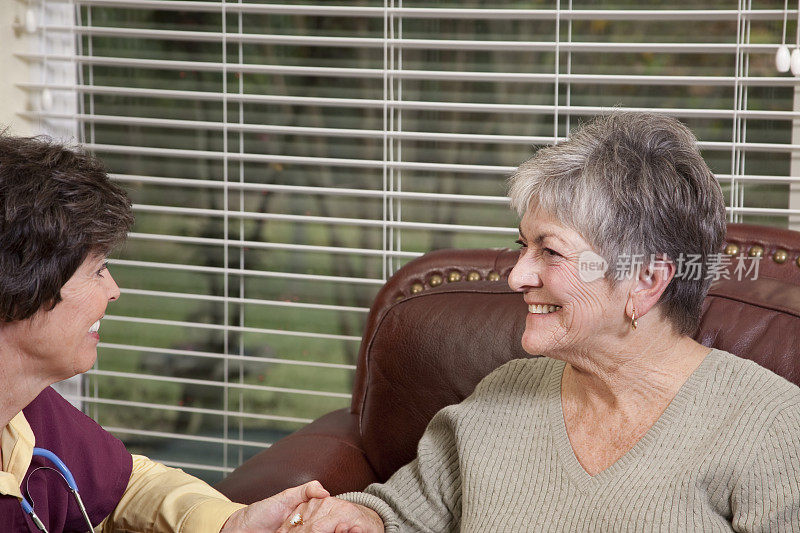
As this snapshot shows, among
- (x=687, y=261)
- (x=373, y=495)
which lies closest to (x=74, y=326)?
(x=373, y=495)

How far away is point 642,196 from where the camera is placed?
1.48 meters

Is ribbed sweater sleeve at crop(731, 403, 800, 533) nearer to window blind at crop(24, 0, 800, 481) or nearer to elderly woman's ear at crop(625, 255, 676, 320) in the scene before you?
elderly woman's ear at crop(625, 255, 676, 320)

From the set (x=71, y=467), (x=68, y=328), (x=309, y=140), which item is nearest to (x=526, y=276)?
(x=68, y=328)

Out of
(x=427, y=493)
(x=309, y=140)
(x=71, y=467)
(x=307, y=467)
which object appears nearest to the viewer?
(x=71, y=467)

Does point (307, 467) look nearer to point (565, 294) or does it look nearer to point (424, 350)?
point (424, 350)

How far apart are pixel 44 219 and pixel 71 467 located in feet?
1.83

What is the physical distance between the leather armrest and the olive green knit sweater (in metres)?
0.16

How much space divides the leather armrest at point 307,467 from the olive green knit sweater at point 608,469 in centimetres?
16

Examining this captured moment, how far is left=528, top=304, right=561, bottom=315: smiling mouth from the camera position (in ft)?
5.22

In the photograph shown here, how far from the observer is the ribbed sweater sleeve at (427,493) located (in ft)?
5.65

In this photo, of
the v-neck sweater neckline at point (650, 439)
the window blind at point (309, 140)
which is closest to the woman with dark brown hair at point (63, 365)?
the v-neck sweater neckline at point (650, 439)

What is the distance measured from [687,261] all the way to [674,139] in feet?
0.72

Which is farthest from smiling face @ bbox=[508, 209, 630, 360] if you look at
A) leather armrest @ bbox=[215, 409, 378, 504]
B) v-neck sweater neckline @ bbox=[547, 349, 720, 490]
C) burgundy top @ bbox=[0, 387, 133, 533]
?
burgundy top @ bbox=[0, 387, 133, 533]

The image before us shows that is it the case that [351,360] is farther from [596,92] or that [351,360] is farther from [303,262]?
[596,92]
